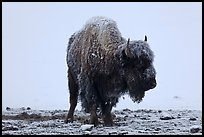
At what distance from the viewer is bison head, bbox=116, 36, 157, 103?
382 inches

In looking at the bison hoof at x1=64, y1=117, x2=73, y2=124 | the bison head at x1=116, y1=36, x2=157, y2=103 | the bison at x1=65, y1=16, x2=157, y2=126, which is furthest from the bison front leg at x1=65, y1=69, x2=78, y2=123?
the bison head at x1=116, y1=36, x2=157, y2=103

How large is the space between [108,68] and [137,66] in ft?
1.83

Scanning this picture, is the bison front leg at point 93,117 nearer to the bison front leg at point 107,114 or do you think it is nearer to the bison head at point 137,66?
the bison front leg at point 107,114

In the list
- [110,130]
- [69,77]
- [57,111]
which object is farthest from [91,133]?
[57,111]

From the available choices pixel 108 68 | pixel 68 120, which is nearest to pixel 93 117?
pixel 108 68

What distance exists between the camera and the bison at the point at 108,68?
985 cm

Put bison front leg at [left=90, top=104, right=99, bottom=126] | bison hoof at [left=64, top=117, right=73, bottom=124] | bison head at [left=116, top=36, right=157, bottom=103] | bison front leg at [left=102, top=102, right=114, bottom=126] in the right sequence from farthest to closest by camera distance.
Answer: bison hoof at [left=64, top=117, right=73, bottom=124] → bison front leg at [left=102, top=102, right=114, bottom=126] → bison front leg at [left=90, top=104, right=99, bottom=126] → bison head at [left=116, top=36, right=157, bottom=103]

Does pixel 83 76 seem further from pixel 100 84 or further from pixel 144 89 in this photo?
pixel 144 89

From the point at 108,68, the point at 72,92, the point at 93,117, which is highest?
the point at 108,68

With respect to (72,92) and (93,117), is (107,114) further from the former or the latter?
(72,92)

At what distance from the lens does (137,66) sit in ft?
32.4

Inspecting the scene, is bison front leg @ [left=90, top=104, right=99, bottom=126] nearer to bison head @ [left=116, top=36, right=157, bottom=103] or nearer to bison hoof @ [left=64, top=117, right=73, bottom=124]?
bison head @ [left=116, top=36, right=157, bottom=103]

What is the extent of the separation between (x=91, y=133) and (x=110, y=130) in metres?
0.64

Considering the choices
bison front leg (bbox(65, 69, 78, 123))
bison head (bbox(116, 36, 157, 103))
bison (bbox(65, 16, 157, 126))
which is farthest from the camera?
bison front leg (bbox(65, 69, 78, 123))
